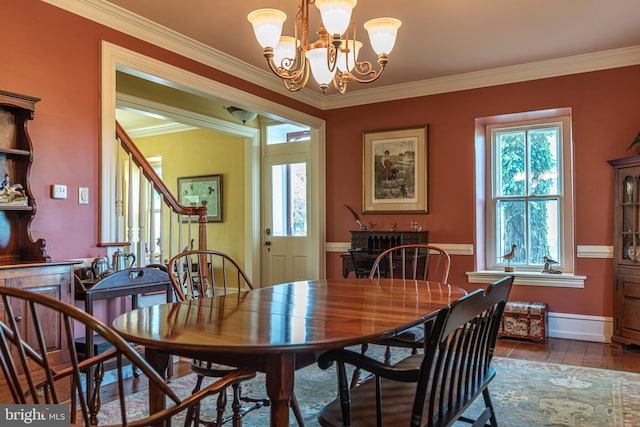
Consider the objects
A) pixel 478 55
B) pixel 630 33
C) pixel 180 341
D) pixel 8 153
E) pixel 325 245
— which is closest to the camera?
pixel 180 341

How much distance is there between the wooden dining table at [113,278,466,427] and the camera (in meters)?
1.34

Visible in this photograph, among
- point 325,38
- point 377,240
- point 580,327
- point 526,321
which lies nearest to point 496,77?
point 377,240

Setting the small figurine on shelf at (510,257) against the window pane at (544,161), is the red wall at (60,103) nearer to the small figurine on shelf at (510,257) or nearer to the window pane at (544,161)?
the small figurine on shelf at (510,257)

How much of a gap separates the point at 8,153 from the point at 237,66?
85.3 inches

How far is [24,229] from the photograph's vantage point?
2779 millimetres

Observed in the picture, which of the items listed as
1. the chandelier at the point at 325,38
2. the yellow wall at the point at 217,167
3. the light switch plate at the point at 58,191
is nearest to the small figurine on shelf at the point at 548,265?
the chandelier at the point at 325,38

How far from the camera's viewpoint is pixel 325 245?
18.4ft

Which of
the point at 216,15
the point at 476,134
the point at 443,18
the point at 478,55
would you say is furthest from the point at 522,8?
the point at 216,15

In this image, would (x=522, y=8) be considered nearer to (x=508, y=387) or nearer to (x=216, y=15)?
(x=216, y=15)

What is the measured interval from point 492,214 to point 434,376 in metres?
3.87

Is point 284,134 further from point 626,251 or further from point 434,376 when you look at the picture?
point 434,376

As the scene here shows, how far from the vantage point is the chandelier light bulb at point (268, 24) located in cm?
241

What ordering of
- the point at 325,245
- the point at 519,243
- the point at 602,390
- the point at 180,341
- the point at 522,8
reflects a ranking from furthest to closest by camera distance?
1. the point at 325,245
2. the point at 519,243
3. the point at 522,8
4. the point at 602,390
5. the point at 180,341

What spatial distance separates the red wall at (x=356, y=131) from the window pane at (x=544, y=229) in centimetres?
29
